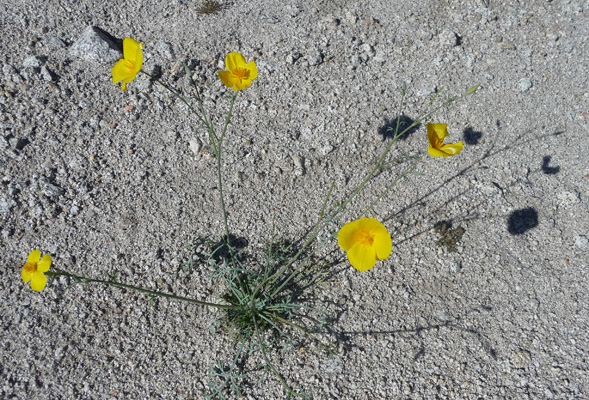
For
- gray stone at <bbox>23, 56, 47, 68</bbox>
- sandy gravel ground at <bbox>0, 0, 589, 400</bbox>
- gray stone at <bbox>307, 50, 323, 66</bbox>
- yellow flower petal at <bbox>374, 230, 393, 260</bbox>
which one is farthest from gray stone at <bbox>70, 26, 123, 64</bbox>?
yellow flower petal at <bbox>374, 230, 393, 260</bbox>

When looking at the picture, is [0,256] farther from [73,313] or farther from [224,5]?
[224,5]

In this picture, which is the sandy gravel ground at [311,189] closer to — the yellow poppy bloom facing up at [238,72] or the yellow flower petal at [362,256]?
the yellow flower petal at [362,256]

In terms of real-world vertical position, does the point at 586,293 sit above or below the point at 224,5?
below

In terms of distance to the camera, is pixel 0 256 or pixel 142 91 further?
pixel 142 91

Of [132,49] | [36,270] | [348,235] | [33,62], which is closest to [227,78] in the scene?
[132,49]

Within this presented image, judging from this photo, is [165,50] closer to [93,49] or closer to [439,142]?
[93,49]

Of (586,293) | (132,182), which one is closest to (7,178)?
(132,182)

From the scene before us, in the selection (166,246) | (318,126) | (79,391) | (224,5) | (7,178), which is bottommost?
(79,391)

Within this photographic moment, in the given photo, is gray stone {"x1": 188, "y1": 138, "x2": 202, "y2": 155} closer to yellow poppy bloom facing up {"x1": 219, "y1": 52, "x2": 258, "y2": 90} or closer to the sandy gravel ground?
the sandy gravel ground

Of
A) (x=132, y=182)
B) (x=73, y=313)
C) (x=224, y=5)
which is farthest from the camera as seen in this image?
(x=224, y=5)
